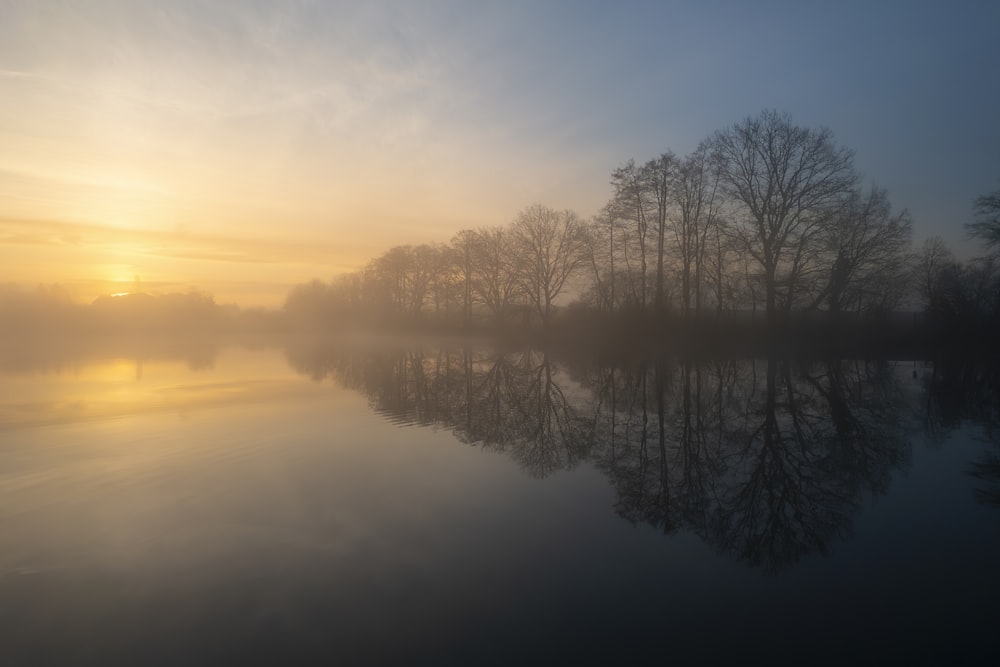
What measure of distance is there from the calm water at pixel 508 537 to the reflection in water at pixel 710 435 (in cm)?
8

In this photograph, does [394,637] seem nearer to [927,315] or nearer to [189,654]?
[189,654]

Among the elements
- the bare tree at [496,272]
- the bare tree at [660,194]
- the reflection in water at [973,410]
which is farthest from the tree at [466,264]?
the reflection in water at [973,410]

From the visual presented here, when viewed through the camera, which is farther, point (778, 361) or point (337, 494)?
point (778, 361)

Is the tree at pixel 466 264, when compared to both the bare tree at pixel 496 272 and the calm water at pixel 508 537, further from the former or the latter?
the calm water at pixel 508 537

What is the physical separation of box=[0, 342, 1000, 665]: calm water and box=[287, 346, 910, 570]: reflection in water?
8cm

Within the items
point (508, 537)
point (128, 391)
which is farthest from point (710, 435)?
point (128, 391)

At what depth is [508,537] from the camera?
7.25 meters

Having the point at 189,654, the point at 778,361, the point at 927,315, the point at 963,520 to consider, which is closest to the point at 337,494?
the point at 189,654

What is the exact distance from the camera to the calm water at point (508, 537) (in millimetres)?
4953

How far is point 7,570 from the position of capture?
651 centimetres

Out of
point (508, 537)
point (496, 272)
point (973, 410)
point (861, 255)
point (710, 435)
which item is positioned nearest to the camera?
point (508, 537)

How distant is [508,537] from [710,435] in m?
7.11

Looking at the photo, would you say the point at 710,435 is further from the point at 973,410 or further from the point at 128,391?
the point at 128,391

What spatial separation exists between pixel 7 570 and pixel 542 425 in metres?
10.5
